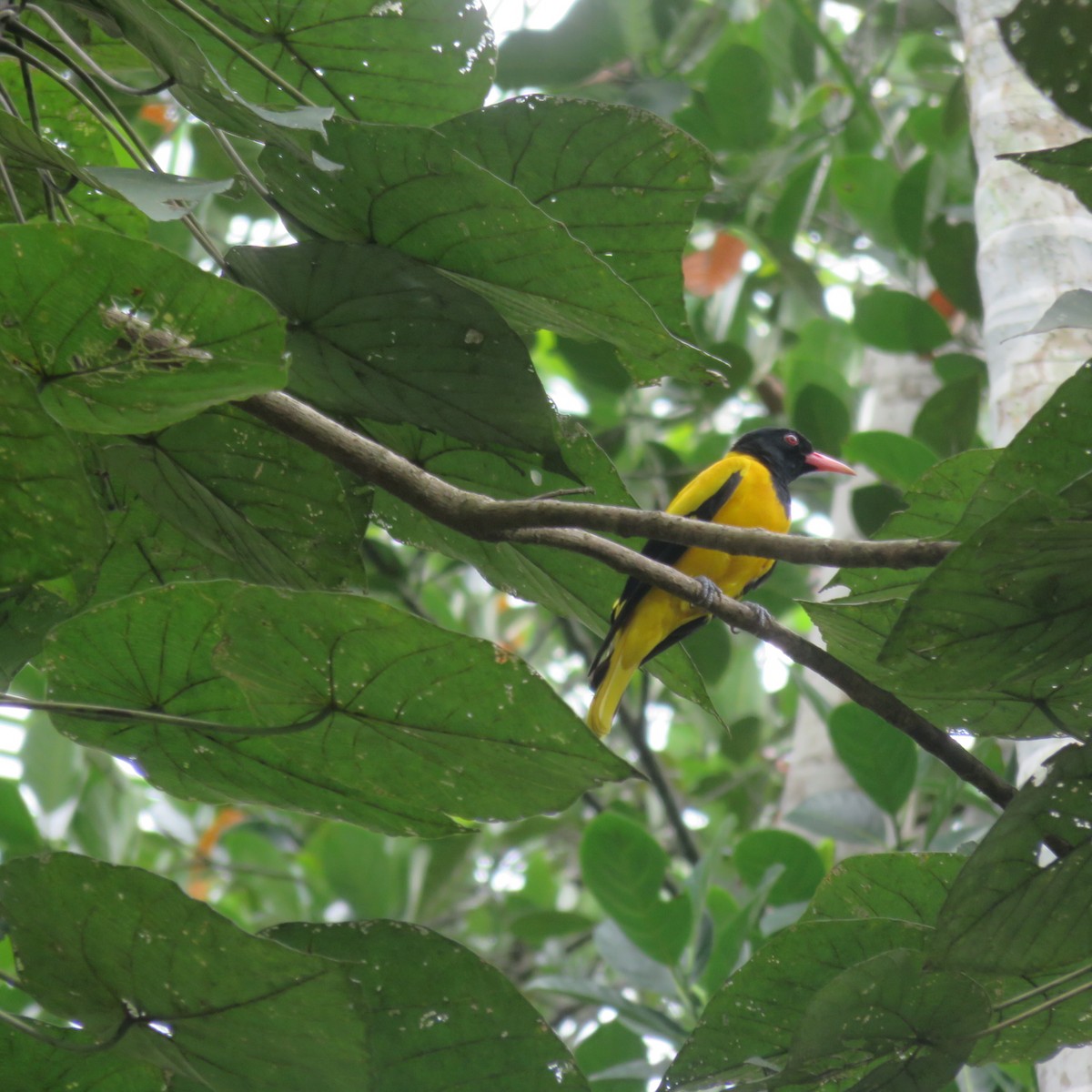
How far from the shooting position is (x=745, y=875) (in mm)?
2977

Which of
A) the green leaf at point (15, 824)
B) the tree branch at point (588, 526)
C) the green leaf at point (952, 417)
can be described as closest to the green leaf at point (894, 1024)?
the tree branch at point (588, 526)

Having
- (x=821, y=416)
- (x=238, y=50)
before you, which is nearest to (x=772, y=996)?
(x=238, y=50)

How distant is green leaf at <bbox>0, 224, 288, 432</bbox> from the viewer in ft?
2.95

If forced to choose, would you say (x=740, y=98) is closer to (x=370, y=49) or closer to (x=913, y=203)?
(x=913, y=203)

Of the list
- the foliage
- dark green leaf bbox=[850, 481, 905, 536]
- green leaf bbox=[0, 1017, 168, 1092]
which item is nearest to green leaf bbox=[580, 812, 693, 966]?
dark green leaf bbox=[850, 481, 905, 536]

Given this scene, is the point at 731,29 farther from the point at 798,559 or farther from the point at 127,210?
the point at 798,559

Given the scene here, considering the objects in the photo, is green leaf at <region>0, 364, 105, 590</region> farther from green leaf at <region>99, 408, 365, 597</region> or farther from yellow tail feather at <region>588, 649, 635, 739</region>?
yellow tail feather at <region>588, 649, 635, 739</region>

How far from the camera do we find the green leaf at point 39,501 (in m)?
0.93

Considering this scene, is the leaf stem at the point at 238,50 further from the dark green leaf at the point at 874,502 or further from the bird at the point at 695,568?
the bird at the point at 695,568

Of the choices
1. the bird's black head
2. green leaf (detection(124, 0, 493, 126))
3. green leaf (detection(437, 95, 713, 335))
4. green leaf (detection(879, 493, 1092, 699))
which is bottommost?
green leaf (detection(879, 493, 1092, 699))

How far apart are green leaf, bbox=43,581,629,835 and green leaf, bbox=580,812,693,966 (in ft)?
5.46

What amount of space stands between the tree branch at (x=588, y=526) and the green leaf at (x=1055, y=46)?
0.39 meters

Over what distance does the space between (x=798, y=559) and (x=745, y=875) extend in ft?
6.81

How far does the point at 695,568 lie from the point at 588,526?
2690 mm
